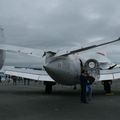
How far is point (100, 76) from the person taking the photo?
76.0 feet

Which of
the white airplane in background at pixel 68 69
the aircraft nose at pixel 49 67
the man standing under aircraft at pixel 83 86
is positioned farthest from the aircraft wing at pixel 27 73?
the man standing under aircraft at pixel 83 86

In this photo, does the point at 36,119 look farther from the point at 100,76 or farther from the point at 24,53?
the point at 100,76

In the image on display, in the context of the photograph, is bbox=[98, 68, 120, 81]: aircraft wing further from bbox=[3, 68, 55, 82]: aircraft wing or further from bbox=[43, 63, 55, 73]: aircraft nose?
bbox=[43, 63, 55, 73]: aircraft nose

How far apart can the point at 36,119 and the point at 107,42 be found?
156 inches

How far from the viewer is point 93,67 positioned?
72.3 feet

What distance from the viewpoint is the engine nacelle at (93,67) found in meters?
22.0

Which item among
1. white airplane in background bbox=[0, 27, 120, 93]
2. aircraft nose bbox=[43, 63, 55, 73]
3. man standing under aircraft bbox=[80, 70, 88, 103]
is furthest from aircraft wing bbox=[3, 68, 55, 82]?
man standing under aircraft bbox=[80, 70, 88, 103]

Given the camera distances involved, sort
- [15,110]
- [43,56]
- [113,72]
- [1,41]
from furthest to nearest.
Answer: [113,72] < [43,56] < [15,110] < [1,41]

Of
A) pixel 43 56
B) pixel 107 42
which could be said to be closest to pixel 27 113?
pixel 107 42

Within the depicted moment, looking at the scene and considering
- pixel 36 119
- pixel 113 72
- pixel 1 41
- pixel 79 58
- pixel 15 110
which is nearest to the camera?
pixel 1 41

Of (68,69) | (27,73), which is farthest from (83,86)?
(27,73)

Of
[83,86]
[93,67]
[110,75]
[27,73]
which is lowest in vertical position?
[83,86]

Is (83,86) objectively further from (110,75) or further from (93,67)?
(110,75)

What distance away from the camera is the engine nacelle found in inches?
866
